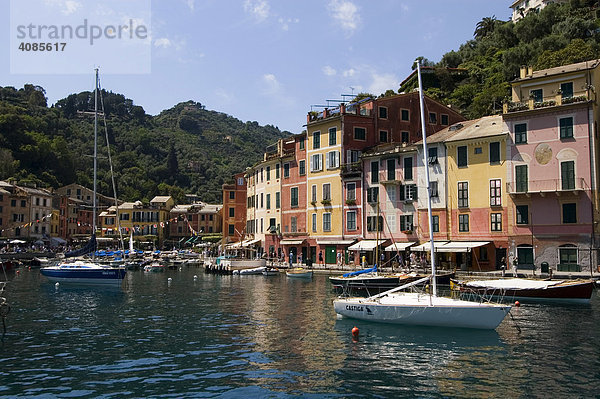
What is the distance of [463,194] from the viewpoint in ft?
167

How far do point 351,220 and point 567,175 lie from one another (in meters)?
24.5

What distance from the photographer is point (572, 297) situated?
32.8m

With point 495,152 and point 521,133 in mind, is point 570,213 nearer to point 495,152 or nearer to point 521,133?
point 521,133

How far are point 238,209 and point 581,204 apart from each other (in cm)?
6105

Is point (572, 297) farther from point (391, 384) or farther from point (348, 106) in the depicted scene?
point (348, 106)

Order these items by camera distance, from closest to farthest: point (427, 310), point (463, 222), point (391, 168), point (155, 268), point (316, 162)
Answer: point (427, 310), point (463, 222), point (391, 168), point (316, 162), point (155, 268)

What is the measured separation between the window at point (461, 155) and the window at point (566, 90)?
9.84m

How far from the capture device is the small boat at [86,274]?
Answer: 45097 millimetres

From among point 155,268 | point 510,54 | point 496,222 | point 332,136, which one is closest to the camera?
point 496,222

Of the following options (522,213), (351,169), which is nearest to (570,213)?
(522,213)

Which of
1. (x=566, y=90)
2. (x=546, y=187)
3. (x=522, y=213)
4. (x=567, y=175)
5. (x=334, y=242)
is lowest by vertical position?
(x=334, y=242)

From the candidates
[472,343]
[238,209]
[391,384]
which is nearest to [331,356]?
[391,384]

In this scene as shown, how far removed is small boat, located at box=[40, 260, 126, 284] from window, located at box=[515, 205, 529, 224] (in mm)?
36207

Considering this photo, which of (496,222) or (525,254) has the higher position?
(496,222)
